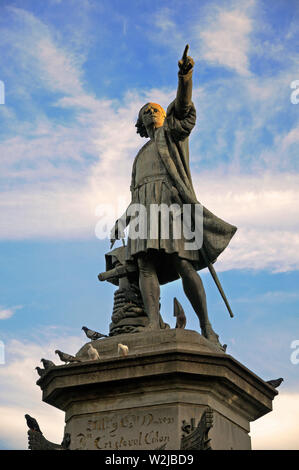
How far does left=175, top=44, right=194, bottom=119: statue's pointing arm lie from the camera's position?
11.8 meters

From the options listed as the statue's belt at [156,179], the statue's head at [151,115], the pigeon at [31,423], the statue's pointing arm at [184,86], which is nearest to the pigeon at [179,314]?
the statue's belt at [156,179]

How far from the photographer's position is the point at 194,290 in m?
11.8

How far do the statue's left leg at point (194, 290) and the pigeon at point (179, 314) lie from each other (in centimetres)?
47

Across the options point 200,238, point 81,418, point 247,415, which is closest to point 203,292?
point 200,238

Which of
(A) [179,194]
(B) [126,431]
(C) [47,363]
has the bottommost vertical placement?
(B) [126,431]

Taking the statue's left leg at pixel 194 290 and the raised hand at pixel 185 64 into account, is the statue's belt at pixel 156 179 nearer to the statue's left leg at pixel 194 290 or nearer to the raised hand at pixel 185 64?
the statue's left leg at pixel 194 290

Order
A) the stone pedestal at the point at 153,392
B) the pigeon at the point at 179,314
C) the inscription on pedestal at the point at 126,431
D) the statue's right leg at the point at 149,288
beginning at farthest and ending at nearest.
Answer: the statue's right leg at the point at 149,288 → the pigeon at the point at 179,314 → the stone pedestal at the point at 153,392 → the inscription on pedestal at the point at 126,431

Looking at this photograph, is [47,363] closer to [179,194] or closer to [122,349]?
[122,349]

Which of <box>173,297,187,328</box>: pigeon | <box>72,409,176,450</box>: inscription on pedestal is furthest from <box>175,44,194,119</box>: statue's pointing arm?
<box>72,409,176,450</box>: inscription on pedestal

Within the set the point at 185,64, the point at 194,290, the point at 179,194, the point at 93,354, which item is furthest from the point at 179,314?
the point at 185,64

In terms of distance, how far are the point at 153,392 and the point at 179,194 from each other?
3.58m

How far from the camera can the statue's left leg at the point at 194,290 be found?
11.8m
